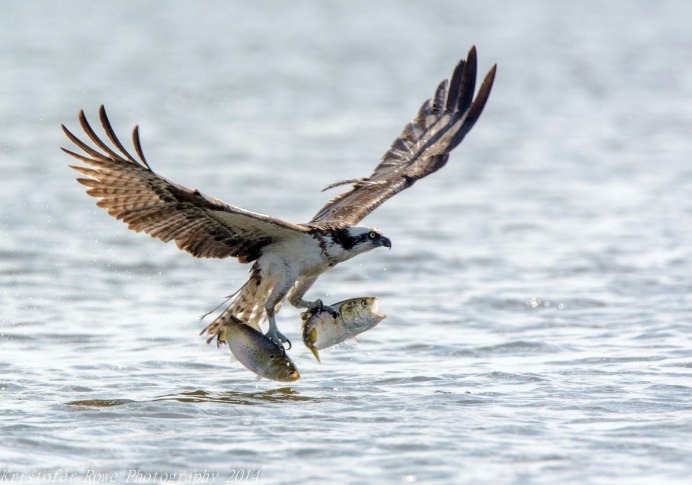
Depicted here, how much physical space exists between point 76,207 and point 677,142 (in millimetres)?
11671

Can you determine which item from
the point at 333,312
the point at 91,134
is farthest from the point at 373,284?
the point at 91,134

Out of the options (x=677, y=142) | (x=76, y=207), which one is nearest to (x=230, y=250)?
(x=76, y=207)

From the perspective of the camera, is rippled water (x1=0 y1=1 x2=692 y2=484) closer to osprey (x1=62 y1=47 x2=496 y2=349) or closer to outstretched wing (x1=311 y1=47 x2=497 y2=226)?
osprey (x1=62 y1=47 x2=496 y2=349)

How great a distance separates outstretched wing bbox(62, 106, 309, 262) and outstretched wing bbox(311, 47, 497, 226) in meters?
0.98

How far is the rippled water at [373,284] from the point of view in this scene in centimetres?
768

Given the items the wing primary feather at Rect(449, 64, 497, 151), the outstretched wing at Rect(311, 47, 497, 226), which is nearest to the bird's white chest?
the outstretched wing at Rect(311, 47, 497, 226)

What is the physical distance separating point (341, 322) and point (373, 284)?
198 inches

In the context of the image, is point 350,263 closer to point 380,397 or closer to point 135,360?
point 135,360

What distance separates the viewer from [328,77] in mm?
29641

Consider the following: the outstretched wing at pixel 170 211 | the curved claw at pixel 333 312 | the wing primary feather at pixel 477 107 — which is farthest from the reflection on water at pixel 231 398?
the wing primary feather at pixel 477 107

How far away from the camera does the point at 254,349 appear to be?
841 cm

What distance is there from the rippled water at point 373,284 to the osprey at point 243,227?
30.0 inches

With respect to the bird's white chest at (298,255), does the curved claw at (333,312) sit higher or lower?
lower

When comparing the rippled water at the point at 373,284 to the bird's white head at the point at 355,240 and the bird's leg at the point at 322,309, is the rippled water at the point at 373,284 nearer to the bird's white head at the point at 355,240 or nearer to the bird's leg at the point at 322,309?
the bird's leg at the point at 322,309
